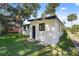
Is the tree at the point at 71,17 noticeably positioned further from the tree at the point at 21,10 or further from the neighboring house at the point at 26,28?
the neighboring house at the point at 26,28

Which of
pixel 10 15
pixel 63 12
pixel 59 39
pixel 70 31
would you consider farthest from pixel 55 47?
pixel 10 15

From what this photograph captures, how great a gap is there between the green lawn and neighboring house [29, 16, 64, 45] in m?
0.10

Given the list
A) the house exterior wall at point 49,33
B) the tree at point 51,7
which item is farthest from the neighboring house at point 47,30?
the tree at point 51,7

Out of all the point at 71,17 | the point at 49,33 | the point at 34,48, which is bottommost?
the point at 34,48

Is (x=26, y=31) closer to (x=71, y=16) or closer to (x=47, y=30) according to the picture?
(x=47, y=30)

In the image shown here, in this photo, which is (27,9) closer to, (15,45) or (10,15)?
(10,15)

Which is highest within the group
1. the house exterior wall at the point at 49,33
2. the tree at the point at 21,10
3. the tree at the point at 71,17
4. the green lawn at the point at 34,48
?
the tree at the point at 21,10

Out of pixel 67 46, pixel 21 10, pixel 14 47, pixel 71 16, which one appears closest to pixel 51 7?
pixel 71 16

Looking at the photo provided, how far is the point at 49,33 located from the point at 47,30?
0.20 feet

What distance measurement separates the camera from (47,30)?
3.38 meters

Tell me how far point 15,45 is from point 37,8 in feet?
2.35

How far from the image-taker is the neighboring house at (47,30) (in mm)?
3328

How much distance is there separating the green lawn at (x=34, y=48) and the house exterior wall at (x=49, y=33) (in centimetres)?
9

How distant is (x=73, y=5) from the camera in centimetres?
330
